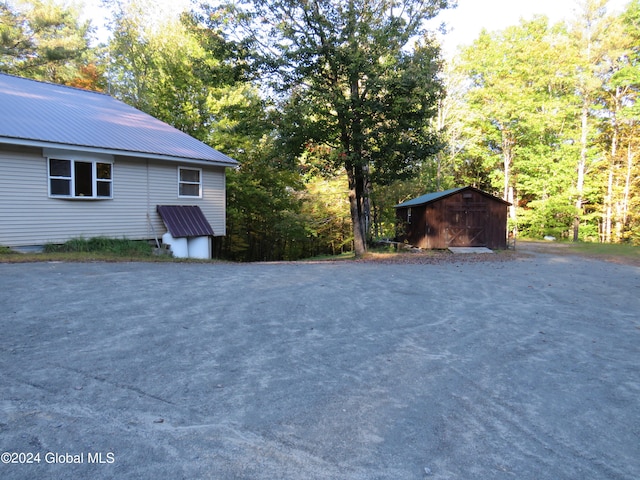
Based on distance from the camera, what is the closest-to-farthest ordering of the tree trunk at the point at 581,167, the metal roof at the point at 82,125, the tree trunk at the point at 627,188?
the metal roof at the point at 82,125 → the tree trunk at the point at 627,188 → the tree trunk at the point at 581,167

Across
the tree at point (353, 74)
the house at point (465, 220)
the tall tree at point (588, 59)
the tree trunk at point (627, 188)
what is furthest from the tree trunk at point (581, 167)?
the tree at point (353, 74)

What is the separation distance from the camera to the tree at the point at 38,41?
22031 mm

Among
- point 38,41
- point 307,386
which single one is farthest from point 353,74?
point 38,41

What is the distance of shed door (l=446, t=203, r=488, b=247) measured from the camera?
18.5 metres

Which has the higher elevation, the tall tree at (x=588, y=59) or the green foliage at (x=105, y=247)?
the tall tree at (x=588, y=59)

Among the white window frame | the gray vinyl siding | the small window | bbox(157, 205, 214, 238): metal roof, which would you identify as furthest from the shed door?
the white window frame

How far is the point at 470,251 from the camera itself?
17.3 metres

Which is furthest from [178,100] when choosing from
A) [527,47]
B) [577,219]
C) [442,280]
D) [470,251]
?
[577,219]

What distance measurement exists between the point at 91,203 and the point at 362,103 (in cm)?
919

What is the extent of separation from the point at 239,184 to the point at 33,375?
61.2 ft

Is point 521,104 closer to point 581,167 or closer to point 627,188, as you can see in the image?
point 581,167

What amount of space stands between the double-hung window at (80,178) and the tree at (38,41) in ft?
49.1

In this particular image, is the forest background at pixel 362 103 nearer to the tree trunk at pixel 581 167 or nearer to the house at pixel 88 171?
the tree trunk at pixel 581 167

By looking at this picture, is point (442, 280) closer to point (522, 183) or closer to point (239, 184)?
point (239, 184)
